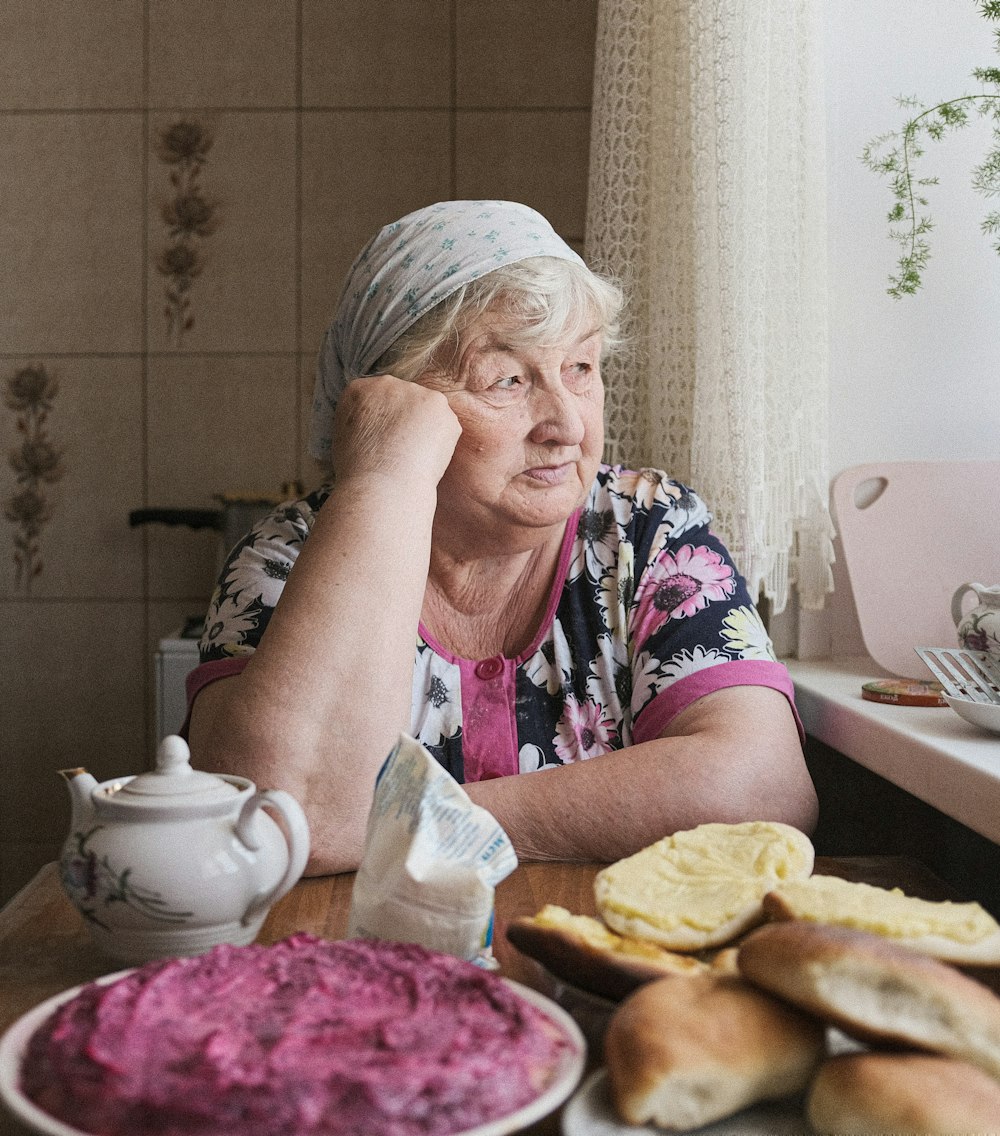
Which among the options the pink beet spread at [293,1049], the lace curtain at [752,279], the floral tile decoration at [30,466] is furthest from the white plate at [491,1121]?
the floral tile decoration at [30,466]

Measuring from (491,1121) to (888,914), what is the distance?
251mm

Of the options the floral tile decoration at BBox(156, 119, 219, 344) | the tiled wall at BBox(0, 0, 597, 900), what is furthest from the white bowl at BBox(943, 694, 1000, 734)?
the floral tile decoration at BBox(156, 119, 219, 344)

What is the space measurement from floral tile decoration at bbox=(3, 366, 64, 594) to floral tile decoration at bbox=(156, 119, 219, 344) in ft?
1.17

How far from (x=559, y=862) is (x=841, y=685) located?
0.53 m

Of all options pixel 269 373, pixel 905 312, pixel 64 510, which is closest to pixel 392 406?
pixel 905 312

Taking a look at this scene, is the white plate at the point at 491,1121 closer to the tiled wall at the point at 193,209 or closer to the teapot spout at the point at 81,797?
the teapot spout at the point at 81,797

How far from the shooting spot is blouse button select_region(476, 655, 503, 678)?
1.29 meters

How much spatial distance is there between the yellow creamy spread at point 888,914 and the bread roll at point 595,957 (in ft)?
0.21

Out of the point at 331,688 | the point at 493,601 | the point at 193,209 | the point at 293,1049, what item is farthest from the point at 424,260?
the point at 193,209

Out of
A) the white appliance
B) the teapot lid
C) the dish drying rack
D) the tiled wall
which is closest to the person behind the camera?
the teapot lid

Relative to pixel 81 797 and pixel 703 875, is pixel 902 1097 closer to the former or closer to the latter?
pixel 703 875

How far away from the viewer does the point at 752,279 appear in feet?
4.63

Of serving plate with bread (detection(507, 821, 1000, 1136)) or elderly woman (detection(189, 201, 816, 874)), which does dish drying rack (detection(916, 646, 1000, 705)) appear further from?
serving plate with bread (detection(507, 821, 1000, 1136))

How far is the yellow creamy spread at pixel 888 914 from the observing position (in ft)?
1.91
